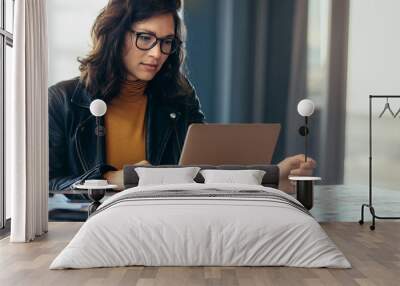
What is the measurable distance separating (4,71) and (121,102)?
4.53 ft

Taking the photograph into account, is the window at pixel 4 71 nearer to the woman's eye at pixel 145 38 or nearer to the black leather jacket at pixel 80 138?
the black leather jacket at pixel 80 138

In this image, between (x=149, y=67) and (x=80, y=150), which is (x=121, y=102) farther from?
(x=80, y=150)

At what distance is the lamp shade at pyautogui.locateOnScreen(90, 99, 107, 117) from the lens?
683 cm

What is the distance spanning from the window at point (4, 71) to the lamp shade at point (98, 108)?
92cm

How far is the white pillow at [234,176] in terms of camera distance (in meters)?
6.35

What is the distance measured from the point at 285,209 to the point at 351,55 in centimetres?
322

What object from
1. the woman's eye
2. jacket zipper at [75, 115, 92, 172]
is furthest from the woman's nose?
jacket zipper at [75, 115, 92, 172]

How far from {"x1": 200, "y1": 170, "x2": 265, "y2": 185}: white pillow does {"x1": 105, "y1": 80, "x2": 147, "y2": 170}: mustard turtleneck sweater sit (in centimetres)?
103

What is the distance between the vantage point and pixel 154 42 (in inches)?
280

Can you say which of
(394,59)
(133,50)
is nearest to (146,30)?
(133,50)

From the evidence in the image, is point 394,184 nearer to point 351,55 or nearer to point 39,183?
point 351,55

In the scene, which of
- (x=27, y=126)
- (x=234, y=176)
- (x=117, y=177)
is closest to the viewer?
(x=27, y=126)

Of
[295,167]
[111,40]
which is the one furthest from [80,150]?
[295,167]

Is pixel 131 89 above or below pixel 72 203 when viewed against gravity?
above
